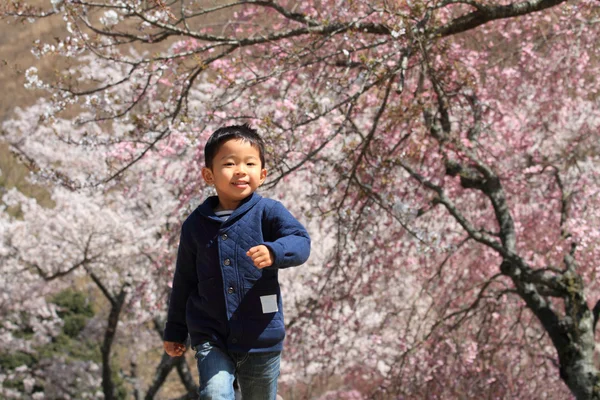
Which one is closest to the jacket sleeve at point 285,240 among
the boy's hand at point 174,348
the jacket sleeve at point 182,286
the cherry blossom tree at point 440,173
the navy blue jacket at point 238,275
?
the navy blue jacket at point 238,275

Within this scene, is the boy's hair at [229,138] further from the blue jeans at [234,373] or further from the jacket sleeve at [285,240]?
the blue jeans at [234,373]

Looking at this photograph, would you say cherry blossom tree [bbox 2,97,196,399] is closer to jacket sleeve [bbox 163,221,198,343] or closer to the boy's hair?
jacket sleeve [bbox 163,221,198,343]

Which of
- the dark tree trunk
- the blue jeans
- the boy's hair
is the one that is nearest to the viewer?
the blue jeans

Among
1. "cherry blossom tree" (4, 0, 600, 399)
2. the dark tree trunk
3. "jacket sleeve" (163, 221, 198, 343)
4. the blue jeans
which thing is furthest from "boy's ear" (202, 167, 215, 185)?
the dark tree trunk

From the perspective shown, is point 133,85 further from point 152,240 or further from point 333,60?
point 152,240

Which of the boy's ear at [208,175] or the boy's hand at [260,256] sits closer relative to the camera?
the boy's hand at [260,256]

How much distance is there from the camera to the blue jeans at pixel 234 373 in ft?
6.64

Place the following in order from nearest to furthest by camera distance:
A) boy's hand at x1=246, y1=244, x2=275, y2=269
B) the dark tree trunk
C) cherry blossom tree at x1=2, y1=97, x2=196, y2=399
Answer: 1. boy's hand at x1=246, y1=244, x2=275, y2=269
2. the dark tree trunk
3. cherry blossom tree at x1=2, y1=97, x2=196, y2=399

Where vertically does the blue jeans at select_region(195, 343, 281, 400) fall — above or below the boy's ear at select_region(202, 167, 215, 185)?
below

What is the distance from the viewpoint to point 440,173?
22.0ft

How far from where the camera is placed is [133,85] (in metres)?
4.33

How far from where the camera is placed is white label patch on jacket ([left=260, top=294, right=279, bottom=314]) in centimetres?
212

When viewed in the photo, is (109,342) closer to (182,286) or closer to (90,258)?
(90,258)

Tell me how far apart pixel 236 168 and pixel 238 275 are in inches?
12.4
